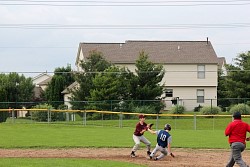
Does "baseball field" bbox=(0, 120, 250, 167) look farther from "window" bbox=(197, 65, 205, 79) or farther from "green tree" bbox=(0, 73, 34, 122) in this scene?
"window" bbox=(197, 65, 205, 79)

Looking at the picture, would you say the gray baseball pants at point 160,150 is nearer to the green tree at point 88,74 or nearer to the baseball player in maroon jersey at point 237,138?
the baseball player in maroon jersey at point 237,138

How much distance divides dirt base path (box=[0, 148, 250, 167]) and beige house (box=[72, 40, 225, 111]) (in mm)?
37062

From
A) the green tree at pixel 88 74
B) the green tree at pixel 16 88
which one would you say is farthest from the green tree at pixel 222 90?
the green tree at pixel 16 88

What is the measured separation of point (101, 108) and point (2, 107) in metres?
9.24

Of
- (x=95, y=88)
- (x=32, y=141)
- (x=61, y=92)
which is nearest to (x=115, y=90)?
(x=95, y=88)

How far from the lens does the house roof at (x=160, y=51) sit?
60219 mm

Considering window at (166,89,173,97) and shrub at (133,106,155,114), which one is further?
window at (166,89,173,97)

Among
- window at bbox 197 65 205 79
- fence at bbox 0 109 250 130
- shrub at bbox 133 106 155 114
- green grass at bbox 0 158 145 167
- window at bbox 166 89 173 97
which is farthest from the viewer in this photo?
window at bbox 166 89 173 97

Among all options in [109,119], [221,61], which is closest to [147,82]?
[109,119]

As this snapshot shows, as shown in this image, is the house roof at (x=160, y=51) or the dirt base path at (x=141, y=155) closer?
the dirt base path at (x=141, y=155)

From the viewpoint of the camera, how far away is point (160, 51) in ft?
204

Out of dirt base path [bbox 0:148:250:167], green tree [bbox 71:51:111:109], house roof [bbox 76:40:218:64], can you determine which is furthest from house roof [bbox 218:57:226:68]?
dirt base path [bbox 0:148:250:167]

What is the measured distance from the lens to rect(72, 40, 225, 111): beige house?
60156 millimetres

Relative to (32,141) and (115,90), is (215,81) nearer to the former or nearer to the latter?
(115,90)
